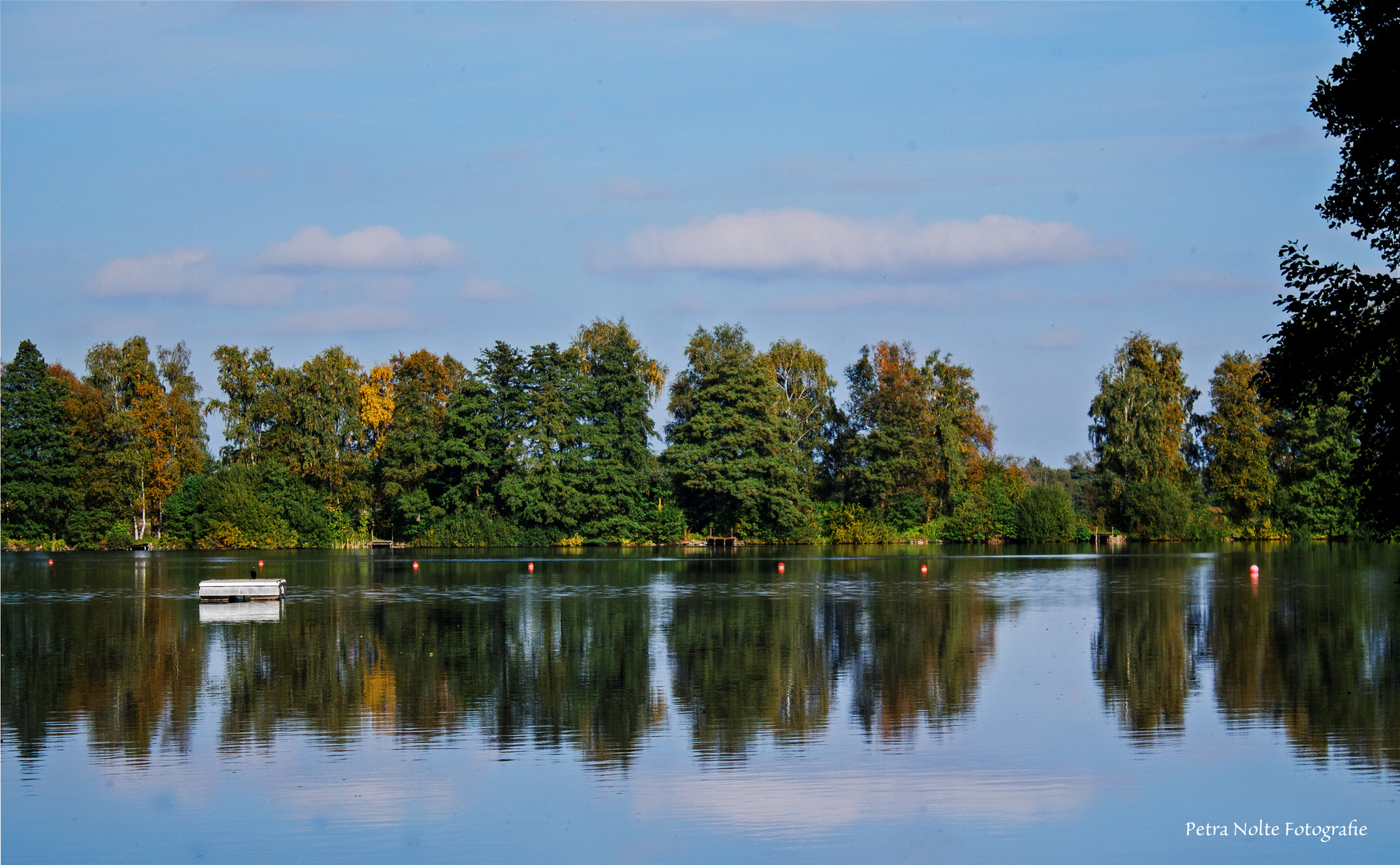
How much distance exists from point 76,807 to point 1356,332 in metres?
14.1

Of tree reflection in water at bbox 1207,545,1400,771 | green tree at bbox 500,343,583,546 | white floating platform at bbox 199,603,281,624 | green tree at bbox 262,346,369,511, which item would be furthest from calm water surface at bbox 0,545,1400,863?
green tree at bbox 262,346,369,511

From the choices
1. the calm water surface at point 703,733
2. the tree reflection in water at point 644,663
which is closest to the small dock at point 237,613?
the calm water surface at point 703,733

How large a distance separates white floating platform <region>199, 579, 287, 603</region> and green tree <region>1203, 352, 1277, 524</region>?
65906mm

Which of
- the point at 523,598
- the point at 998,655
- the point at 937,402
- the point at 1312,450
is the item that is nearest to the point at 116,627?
the point at 523,598

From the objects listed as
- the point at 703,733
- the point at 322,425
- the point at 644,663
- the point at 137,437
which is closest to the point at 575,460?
the point at 322,425

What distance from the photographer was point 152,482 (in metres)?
78.6

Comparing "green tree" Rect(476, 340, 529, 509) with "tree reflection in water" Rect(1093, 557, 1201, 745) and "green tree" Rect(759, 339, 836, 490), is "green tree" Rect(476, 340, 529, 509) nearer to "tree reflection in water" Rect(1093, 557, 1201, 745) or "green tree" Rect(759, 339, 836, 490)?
"green tree" Rect(759, 339, 836, 490)

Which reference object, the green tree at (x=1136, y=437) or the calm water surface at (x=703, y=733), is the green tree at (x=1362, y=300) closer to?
the calm water surface at (x=703, y=733)

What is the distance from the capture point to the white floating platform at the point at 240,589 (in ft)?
111

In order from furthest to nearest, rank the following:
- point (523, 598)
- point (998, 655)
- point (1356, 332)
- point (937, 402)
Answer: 1. point (937, 402)
2. point (523, 598)
3. point (998, 655)
4. point (1356, 332)

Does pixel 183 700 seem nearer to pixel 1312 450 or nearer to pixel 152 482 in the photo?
pixel 152 482

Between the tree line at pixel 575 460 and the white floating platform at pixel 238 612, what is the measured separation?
4211 cm

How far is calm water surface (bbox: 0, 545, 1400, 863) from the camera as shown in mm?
11281

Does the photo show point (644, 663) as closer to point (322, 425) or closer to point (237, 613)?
point (237, 613)
